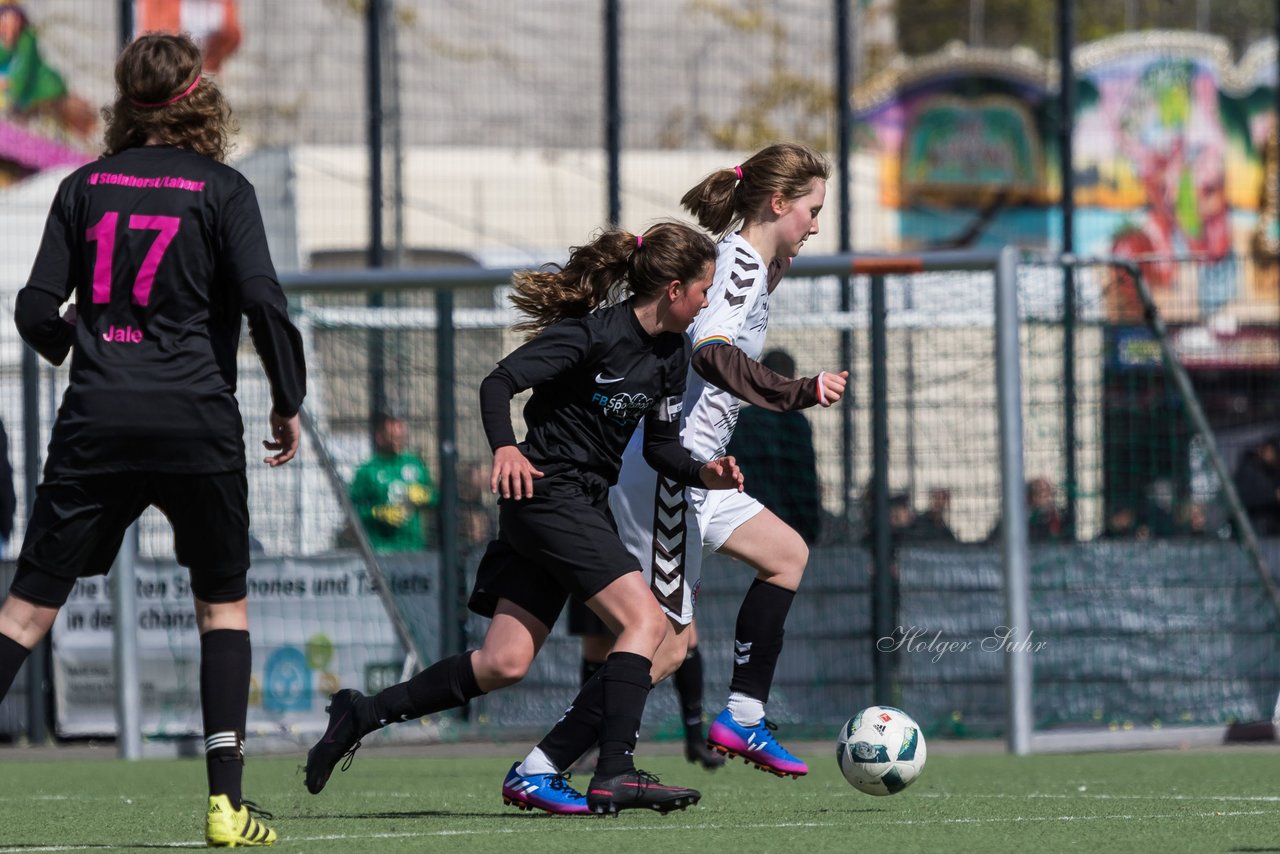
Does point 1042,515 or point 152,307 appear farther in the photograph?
point 1042,515

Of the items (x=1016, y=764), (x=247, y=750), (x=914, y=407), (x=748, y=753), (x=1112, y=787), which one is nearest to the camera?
(x=748, y=753)

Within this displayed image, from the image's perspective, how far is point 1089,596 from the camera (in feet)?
34.0

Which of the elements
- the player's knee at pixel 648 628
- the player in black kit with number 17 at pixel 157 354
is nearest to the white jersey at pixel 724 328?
the player's knee at pixel 648 628

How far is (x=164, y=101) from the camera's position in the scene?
4938 mm

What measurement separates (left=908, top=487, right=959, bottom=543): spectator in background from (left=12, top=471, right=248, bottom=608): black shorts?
20.7 ft

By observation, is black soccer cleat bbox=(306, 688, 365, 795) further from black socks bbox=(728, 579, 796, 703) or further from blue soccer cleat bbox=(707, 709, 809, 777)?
black socks bbox=(728, 579, 796, 703)

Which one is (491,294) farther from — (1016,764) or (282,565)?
(1016,764)

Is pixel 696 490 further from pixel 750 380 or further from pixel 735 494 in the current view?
pixel 750 380

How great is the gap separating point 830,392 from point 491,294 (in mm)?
5088

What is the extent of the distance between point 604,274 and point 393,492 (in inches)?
199

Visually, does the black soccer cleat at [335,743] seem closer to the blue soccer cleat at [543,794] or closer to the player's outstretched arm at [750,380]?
the blue soccer cleat at [543,794]

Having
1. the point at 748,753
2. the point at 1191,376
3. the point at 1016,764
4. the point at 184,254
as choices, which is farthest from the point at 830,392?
the point at 1191,376

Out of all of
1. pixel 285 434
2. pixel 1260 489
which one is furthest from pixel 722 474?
pixel 1260 489
